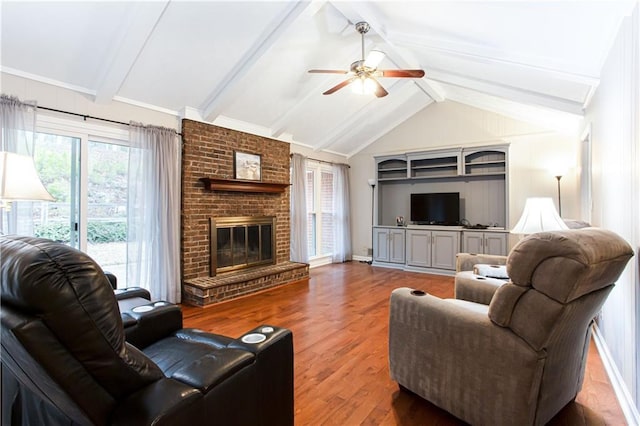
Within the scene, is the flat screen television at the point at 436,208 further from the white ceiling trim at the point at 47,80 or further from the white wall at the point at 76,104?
the white ceiling trim at the point at 47,80

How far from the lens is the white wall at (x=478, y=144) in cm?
521

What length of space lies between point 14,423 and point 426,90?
6.24 metres

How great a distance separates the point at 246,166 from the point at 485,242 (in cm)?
415

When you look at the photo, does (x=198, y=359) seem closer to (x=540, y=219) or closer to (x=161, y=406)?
(x=161, y=406)

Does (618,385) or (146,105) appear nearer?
(618,385)

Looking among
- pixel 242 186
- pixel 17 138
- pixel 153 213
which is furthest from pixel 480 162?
pixel 17 138

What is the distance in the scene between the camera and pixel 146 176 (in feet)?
12.6

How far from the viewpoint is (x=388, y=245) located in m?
6.55

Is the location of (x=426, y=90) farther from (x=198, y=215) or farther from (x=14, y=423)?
(x=14, y=423)

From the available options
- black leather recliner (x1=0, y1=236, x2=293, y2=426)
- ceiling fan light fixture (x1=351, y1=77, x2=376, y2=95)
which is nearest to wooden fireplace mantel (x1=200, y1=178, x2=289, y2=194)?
ceiling fan light fixture (x1=351, y1=77, x2=376, y2=95)

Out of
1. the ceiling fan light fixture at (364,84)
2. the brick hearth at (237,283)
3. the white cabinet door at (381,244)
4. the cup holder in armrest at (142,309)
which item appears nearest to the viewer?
the cup holder in armrest at (142,309)

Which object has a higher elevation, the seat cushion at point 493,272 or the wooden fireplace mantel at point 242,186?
the wooden fireplace mantel at point 242,186

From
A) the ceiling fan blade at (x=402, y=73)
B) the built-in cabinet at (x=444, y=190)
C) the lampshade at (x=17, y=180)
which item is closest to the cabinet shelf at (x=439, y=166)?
the built-in cabinet at (x=444, y=190)

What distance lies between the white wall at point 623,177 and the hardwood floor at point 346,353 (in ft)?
1.02
